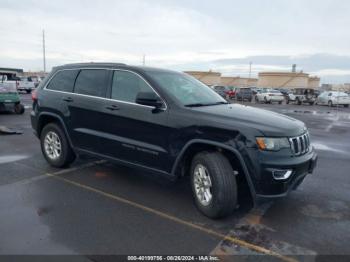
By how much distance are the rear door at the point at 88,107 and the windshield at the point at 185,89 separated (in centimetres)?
92

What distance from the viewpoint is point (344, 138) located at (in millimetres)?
10805

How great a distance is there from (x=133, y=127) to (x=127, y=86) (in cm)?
67

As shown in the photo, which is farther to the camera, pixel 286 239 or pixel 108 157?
pixel 108 157

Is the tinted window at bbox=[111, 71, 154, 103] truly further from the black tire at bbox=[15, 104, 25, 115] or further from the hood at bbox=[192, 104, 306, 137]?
the black tire at bbox=[15, 104, 25, 115]

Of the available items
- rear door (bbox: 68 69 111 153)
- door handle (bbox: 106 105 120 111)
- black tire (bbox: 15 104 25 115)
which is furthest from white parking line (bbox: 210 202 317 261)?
black tire (bbox: 15 104 25 115)

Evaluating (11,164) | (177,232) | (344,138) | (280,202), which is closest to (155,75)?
(177,232)

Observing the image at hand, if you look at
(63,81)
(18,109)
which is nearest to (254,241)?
(63,81)

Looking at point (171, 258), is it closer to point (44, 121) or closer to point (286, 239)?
point (286, 239)

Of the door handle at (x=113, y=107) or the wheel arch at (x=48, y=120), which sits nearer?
the door handle at (x=113, y=107)

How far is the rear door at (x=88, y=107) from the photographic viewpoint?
5.02 meters

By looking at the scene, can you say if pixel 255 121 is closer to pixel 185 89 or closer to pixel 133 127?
pixel 185 89

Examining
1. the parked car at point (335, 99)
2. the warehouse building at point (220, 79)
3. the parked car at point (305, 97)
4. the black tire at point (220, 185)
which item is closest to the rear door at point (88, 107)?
the black tire at point (220, 185)

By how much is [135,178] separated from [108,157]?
70 centimetres

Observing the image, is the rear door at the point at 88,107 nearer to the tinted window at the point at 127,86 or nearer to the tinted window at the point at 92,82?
the tinted window at the point at 92,82
